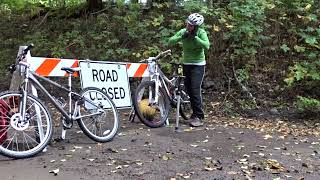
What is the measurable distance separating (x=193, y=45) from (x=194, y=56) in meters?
0.23

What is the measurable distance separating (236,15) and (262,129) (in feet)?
15.4

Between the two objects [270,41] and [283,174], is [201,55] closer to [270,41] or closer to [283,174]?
[283,174]

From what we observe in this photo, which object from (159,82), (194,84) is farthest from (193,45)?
(159,82)

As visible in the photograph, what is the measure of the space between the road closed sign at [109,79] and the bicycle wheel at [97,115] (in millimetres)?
411

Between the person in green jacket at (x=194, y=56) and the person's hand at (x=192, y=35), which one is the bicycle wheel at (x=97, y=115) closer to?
the person in green jacket at (x=194, y=56)

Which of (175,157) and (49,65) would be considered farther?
(49,65)

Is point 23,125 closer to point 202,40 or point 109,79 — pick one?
point 109,79

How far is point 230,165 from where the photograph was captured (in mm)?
5887

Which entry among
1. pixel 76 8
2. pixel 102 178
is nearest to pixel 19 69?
pixel 102 178

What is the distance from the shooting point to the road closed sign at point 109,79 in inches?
293

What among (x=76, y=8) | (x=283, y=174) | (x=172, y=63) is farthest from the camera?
(x=76, y=8)

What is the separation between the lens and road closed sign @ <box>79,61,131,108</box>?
745 centimetres

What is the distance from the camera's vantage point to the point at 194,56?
8367 millimetres

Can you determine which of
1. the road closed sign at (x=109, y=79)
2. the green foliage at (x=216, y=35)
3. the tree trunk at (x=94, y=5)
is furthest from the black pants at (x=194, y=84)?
the tree trunk at (x=94, y=5)
